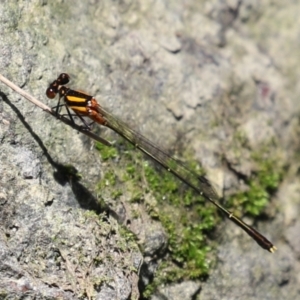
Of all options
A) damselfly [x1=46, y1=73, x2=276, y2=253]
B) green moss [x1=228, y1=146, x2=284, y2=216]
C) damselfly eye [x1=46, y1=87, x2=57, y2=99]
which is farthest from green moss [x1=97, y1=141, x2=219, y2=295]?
damselfly eye [x1=46, y1=87, x2=57, y2=99]

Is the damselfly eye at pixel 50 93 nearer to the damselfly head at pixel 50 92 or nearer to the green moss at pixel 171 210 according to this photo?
the damselfly head at pixel 50 92

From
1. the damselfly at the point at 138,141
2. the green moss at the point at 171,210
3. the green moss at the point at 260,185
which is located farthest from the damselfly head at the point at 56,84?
the green moss at the point at 260,185

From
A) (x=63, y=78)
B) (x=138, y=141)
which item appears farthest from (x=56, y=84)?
(x=138, y=141)

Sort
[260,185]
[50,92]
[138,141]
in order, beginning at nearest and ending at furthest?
[50,92]
[138,141]
[260,185]

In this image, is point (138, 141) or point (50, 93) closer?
point (50, 93)

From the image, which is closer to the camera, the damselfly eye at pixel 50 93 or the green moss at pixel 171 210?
the damselfly eye at pixel 50 93

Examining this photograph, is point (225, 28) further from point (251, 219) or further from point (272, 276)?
point (272, 276)

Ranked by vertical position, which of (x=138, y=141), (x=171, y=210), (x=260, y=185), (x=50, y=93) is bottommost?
(x=171, y=210)

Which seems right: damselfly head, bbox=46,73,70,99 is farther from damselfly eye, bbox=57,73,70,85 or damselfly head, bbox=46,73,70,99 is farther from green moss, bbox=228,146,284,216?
green moss, bbox=228,146,284,216

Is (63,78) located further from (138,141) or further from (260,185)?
(260,185)
